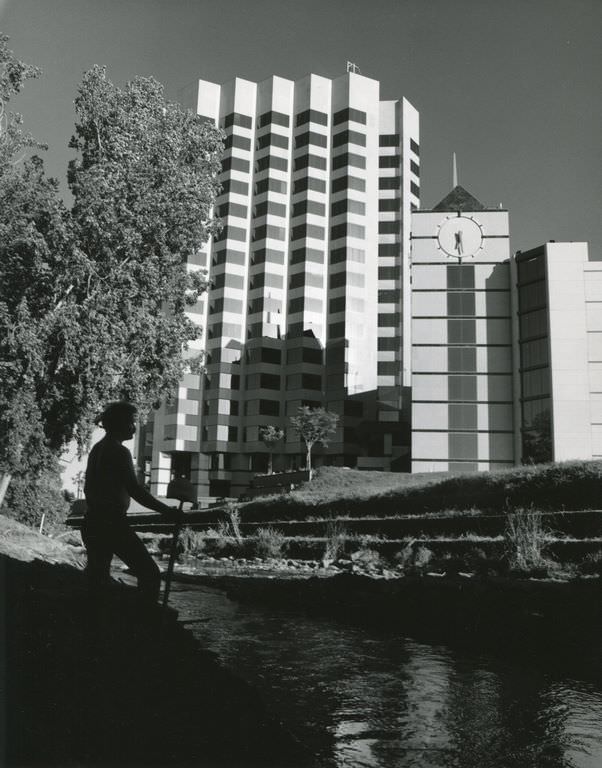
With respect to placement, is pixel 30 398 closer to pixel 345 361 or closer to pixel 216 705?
pixel 216 705

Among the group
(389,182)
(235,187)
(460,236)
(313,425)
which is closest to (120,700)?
(460,236)

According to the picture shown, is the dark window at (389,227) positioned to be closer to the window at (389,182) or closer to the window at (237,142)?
the window at (389,182)

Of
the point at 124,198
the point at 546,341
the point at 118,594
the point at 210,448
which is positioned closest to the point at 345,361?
the point at 210,448

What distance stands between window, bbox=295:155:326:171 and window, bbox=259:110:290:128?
5209 mm

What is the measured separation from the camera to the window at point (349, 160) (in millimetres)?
85438

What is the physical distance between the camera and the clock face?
60.1m

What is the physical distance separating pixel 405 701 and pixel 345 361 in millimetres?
74785

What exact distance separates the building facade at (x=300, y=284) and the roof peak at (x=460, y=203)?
22.1 metres

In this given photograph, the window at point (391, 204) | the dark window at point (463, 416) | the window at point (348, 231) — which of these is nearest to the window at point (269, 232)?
the window at point (348, 231)

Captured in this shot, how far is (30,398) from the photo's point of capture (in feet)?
58.6

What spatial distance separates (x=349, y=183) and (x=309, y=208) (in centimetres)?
593

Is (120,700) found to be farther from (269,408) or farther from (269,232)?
(269,232)

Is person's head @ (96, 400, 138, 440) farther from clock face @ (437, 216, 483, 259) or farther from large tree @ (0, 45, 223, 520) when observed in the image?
clock face @ (437, 216, 483, 259)

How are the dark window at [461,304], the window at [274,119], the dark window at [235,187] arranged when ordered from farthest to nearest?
the window at [274,119] → the dark window at [235,187] → the dark window at [461,304]
